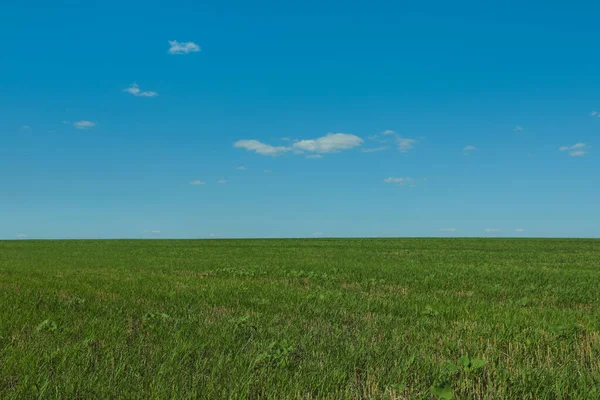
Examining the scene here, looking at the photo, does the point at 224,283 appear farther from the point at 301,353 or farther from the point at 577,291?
the point at 577,291

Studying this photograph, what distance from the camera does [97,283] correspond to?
14.4 metres

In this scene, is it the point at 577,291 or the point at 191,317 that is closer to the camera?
the point at 191,317

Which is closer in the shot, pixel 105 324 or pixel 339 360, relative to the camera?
pixel 339 360

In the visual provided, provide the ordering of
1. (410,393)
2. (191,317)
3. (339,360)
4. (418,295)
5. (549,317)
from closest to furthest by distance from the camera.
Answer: (410,393)
(339,360)
(191,317)
(549,317)
(418,295)

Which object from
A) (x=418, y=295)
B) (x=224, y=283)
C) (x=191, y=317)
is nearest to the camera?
(x=191, y=317)

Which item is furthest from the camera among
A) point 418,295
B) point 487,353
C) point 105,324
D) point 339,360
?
point 418,295

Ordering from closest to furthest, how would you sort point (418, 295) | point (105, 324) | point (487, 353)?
point (487, 353)
point (105, 324)
point (418, 295)

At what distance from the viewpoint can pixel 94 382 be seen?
5156mm

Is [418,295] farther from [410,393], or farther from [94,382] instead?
[94,382]

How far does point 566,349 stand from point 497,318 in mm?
2095

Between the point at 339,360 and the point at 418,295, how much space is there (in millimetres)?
6900

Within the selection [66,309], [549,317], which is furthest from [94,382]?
[549,317]

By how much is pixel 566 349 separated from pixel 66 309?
370 inches

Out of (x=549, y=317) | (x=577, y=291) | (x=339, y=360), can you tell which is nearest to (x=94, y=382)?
(x=339, y=360)
